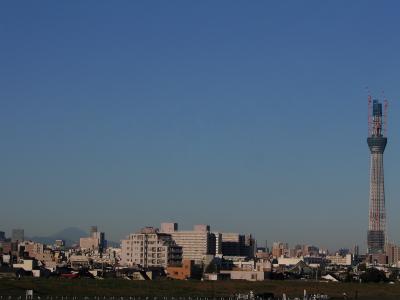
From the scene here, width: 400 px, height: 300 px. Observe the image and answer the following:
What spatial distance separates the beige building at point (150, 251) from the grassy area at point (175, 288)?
6140cm

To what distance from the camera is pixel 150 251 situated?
192250mm

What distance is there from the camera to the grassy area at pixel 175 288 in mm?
93188

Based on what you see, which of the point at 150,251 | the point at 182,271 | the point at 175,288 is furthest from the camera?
the point at 150,251

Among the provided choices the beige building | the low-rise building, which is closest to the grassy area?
the low-rise building

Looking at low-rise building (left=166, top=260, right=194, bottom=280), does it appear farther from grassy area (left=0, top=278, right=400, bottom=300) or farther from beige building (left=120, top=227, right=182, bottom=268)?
beige building (left=120, top=227, right=182, bottom=268)

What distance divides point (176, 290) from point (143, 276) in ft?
87.9

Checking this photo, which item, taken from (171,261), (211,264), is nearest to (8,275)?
(211,264)

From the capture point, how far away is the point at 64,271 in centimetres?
13450

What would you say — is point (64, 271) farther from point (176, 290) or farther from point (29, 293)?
point (29, 293)

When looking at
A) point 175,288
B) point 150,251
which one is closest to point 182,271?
point 175,288

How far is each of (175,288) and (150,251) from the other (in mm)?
84787

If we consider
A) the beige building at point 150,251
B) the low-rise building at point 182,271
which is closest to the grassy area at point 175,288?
the low-rise building at point 182,271

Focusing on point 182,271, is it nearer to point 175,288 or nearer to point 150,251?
point 175,288

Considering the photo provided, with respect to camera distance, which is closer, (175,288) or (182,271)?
(175,288)
